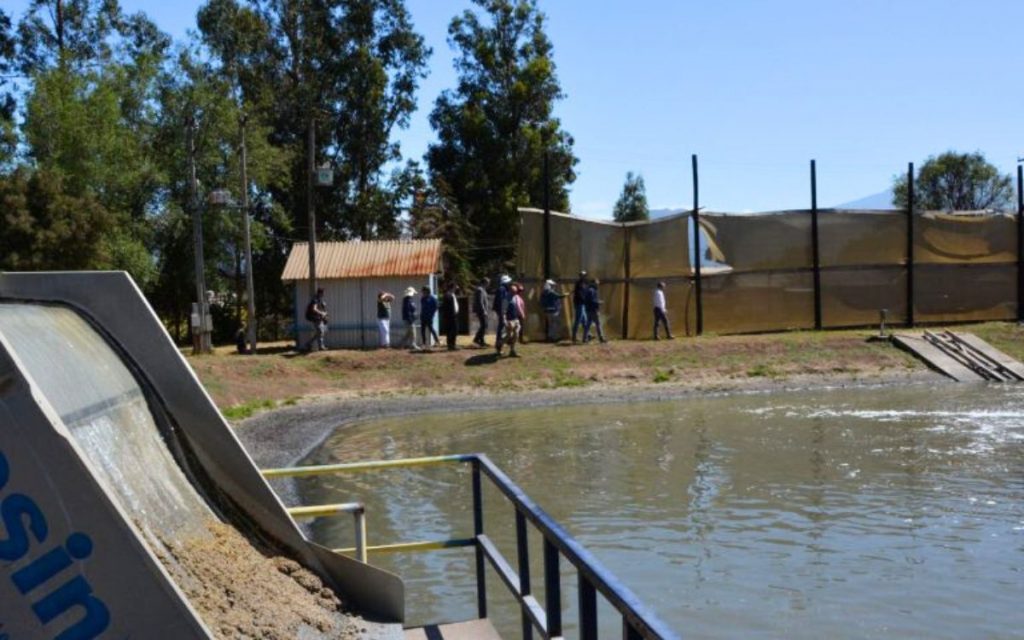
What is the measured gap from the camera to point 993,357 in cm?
2761

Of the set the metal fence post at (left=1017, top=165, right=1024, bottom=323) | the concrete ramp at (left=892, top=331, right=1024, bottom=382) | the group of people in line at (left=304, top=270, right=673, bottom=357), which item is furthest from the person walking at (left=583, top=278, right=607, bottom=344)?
the metal fence post at (left=1017, top=165, right=1024, bottom=323)

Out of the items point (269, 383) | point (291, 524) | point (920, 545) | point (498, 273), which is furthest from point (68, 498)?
point (498, 273)

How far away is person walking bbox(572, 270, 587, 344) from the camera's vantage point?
2867 centimetres

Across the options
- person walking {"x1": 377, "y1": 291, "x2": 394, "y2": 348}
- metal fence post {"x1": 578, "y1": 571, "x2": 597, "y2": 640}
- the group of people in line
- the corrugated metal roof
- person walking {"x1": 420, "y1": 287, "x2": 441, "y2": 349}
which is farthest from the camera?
the corrugated metal roof

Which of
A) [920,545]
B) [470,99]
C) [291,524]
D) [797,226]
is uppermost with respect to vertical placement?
[470,99]

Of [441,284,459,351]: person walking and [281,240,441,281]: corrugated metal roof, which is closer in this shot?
[441,284,459,351]: person walking

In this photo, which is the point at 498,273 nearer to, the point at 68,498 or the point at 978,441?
the point at 978,441

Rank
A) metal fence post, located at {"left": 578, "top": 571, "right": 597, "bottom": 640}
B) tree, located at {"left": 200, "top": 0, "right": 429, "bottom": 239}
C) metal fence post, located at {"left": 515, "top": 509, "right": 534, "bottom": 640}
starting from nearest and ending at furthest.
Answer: metal fence post, located at {"left": 578, "top": 571, "right": 597, "bottom": 640} → metal fence post, located at {"left": 515, "top": 509, "right": 534, "bottom": 640} → tree, located at {"left": 200, "top": 0, "right": 429, "bottom": 239}

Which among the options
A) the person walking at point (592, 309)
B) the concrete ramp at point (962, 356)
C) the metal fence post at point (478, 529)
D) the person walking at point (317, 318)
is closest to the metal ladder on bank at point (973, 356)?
the concrete ramp at point (962, 356)

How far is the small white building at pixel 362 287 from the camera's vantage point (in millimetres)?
30734

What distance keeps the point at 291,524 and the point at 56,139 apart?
3487 cm

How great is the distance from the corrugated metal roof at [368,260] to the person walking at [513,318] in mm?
4052

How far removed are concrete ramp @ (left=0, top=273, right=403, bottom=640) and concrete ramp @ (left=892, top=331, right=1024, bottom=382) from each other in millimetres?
24430

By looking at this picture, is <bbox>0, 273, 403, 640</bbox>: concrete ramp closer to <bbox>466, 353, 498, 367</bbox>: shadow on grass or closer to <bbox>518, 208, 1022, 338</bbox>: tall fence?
<bbox>466, 353, 498, 367</bbox>: shadow on grass
